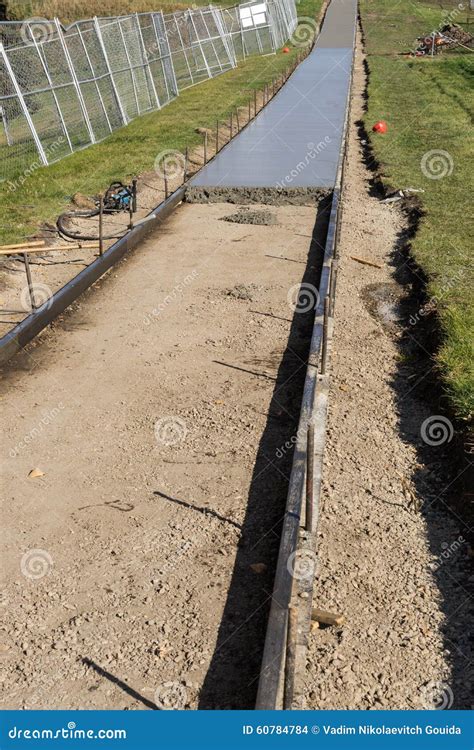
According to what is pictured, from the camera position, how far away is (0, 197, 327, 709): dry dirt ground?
4.96 m

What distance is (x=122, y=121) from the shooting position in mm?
22781

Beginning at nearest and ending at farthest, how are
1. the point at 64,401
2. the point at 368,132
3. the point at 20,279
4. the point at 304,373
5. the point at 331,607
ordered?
the point at 331,607 < the point at 64,401 < the point at 304,373 < the point at 20,279 < the point at 368,132

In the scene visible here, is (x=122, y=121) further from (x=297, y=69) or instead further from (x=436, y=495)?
(x=436, y=495)

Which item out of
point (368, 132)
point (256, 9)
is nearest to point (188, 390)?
point (368, 132)

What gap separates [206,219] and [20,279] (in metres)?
4.25
